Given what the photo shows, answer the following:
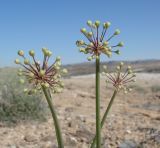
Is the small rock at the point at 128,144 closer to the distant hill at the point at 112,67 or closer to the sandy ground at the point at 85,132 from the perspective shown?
the sandy ground at the point at 85,132

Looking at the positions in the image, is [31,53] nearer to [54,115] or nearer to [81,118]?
[54,115]

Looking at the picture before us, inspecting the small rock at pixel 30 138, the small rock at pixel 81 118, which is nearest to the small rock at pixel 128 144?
the small rock at pixel 30 138

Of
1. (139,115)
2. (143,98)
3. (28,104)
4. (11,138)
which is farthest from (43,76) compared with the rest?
(143,98)

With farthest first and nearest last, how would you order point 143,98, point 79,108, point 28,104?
point 143,98 → point 79,108 → point 28,104

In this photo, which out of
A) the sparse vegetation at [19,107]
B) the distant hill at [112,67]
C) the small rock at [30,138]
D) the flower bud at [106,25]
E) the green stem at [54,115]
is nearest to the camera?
the green stem at [54,115]

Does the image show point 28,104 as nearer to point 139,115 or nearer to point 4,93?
point 4,93

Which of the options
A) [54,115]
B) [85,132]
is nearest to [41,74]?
[54,115]

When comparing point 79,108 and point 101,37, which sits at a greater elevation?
point 101,37

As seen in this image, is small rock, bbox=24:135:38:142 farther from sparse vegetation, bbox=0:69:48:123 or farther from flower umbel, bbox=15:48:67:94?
flower umbel, bbox=15:48:67:94
